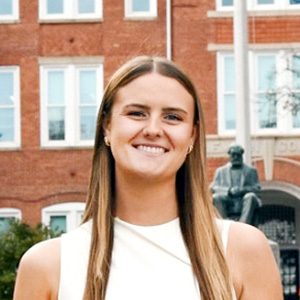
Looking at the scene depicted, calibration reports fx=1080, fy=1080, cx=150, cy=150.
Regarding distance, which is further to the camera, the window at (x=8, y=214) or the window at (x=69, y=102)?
the window at (x=8, y=214)

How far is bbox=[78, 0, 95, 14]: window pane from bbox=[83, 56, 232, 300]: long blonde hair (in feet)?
72.5

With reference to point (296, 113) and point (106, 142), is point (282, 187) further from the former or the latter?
point (106, 142)

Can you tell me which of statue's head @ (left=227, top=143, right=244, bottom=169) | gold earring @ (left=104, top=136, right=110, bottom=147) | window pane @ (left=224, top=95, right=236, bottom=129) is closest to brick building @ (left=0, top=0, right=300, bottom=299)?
window pane @ (left=224, top=95, right=236, bottom=129)

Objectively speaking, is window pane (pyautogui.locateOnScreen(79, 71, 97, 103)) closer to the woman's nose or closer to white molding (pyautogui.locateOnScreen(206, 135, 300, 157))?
white molding (pyautogui.locateOnScreen(206, 135, 300, 157))

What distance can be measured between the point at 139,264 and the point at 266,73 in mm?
21673

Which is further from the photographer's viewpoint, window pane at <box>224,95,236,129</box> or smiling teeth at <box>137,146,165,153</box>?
window pane at <box>224,95,236,129</box>

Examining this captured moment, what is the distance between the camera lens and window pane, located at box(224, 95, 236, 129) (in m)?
23.3

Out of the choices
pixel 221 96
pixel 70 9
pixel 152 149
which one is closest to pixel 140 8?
pixel 70 9

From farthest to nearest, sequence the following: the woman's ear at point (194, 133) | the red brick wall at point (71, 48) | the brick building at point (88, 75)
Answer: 1. the red brick wall at point (71, 48)
2. the brick building at point (88, 75)
3. the woman's ear at point (194, 133)

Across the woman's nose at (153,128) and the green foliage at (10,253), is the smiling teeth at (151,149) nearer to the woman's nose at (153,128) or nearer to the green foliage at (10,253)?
the woman's nose at (153,128)

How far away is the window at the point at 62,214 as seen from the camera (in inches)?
937

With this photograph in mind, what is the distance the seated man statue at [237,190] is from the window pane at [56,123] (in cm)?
1197

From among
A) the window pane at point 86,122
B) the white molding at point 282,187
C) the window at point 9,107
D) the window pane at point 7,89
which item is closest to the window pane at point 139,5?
the window pane at point 86,122

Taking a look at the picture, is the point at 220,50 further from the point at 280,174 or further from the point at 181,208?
the point at 181,208
